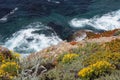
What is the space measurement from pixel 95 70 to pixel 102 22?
67.1 ft

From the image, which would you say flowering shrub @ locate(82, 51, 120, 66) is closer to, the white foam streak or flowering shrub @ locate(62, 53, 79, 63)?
flowering shrub @ locate(62, 53, 79, 63)

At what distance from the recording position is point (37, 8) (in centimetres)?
3428

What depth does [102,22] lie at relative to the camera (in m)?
30.5

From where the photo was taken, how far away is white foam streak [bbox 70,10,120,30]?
29.7m

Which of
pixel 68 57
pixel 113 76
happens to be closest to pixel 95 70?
pixel 113 76

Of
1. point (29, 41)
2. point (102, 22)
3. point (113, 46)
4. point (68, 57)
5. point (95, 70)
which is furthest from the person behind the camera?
point (102, 22)

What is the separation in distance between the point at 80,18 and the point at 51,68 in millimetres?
19671

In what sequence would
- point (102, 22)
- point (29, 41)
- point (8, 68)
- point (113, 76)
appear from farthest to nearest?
point (102, 22)
point (29, 41)
point (8, 68)
point (113, 76)

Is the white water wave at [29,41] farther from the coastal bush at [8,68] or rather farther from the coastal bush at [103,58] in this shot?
the coastal bush at [103,58]

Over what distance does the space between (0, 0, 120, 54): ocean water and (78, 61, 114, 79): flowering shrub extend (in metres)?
14.1

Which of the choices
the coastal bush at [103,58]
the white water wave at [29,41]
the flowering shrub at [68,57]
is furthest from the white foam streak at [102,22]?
the coastal bush at [103,58]

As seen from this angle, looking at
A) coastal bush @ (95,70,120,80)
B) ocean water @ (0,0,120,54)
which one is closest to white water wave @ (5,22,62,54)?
ocean water @ (0,0,120,54)

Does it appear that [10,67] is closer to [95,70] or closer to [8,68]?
[8,68]

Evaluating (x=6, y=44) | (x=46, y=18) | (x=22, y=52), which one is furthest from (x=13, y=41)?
→ (x=46, y=18)
